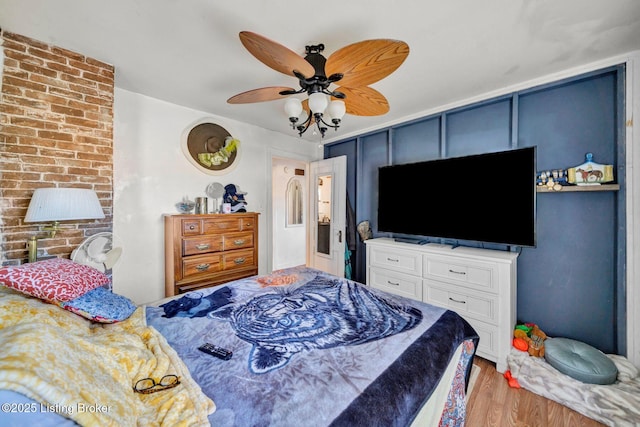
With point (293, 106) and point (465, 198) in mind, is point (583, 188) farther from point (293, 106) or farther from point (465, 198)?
point (293, 106)

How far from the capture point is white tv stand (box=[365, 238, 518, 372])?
6.73 ft

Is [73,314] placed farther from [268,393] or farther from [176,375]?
[268,393]

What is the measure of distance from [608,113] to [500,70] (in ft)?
2.94

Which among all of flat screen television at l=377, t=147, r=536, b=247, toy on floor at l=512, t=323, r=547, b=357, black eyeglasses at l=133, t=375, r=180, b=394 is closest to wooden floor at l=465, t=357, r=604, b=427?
toy on floor at l=512, t=323, r=547, b=357

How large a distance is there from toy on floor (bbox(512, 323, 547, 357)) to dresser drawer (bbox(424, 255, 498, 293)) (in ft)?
1.57

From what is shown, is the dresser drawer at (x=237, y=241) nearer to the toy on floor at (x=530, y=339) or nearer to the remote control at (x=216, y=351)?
the remote control at (x=216, y=351)

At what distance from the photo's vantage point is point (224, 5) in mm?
1381

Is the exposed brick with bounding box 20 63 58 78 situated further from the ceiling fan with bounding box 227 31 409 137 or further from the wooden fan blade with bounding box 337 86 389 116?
the wooden fan blade with bounding box 337 86 389 116

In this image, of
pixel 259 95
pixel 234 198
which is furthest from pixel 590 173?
pixel 234 198

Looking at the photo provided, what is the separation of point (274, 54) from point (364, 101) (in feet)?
2.62

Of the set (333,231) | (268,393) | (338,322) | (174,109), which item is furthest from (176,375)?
(333,231)

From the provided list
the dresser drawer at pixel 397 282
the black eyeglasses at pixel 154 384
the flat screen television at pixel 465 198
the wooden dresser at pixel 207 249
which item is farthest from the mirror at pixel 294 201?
the black eyeglasses at pixel 154 384

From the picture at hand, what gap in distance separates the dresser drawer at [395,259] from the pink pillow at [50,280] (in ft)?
8.44

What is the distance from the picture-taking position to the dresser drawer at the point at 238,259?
2787mm
